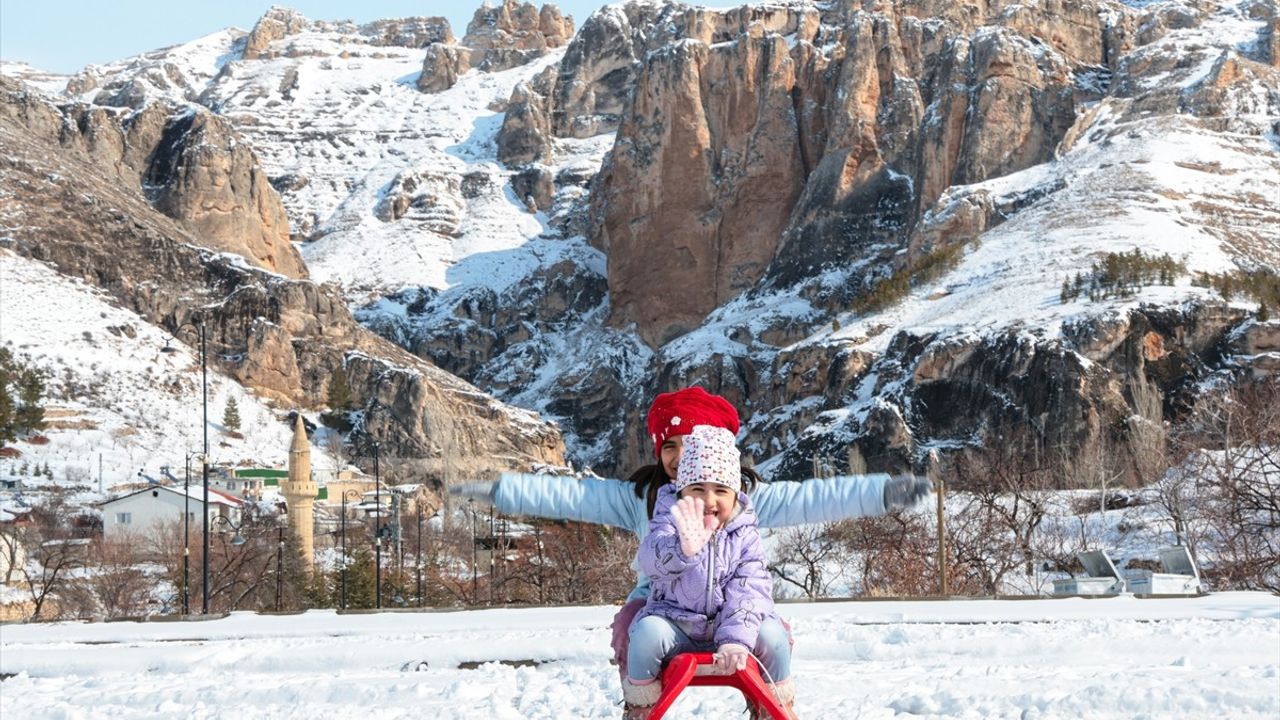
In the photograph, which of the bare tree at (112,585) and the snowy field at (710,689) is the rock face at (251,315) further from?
the snowy field at (710,689)

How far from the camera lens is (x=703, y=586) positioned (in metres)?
6.13

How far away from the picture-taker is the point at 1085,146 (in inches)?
4791

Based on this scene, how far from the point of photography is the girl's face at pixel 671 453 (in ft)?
22.0

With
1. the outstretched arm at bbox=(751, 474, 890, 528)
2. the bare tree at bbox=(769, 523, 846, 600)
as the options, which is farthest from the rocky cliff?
the outstretched arm at bbox=(751, 474, 890, 528)

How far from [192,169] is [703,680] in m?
155

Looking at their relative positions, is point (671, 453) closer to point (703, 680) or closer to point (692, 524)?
point (692, 524)

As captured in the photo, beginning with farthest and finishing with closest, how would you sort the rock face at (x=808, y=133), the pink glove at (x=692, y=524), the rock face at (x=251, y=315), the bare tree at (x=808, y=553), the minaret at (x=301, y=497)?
the rock face at (x=808, y=133) → the rock face at (x=251, y=315) → the minaret at (x=301, y=497) → the bare tree at (x=808, y=553) → the pink glove at (x=692, y=524)

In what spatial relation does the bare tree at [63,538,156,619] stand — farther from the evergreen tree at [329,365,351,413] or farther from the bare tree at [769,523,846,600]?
the evergreen tree at [329,365,351,413]

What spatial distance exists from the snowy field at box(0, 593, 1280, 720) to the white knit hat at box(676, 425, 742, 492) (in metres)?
3.59

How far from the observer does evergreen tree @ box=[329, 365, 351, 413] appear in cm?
11219

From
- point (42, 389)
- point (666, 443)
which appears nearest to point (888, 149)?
point (42, 389)

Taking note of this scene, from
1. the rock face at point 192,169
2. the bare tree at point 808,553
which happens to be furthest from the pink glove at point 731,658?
the rock face at point 192,169

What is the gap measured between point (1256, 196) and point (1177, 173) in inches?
224

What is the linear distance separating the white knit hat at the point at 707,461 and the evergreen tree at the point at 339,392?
10739 cm
